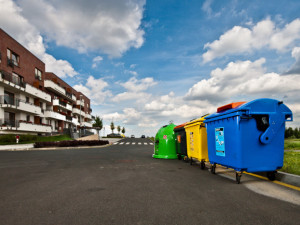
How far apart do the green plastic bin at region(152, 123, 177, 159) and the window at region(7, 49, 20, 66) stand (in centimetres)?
2333

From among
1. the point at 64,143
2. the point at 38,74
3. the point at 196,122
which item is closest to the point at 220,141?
the point at 196,122

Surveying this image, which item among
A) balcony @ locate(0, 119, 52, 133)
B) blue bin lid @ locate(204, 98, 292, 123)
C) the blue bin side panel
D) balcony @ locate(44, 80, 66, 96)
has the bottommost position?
the blue bin side panel

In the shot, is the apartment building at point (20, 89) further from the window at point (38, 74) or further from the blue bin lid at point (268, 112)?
the blue bin lid at point (268, 112)

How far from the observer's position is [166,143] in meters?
9.98

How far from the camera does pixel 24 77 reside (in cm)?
2708

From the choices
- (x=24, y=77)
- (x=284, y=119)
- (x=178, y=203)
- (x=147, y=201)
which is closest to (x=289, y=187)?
(x=284, y=119)

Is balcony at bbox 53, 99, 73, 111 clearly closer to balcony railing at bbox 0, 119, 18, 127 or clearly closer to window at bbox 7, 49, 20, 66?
window at bbox 7, 49, 20, 66

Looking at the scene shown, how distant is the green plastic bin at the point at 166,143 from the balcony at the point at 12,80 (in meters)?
20.6

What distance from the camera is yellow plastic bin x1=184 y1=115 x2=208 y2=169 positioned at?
6523 millimetres

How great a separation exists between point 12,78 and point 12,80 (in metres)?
0.36

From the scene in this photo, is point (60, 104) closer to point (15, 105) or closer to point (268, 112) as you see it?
point (15, 105)

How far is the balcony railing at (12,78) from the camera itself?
21844 mm

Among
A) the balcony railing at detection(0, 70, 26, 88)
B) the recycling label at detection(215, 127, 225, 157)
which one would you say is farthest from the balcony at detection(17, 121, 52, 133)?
the recycling label at detection(215, 127, 225, 157)

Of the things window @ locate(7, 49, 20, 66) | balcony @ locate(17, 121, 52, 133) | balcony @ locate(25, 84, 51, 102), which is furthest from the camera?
balcony @ locate(25, 84, 51, 102)
